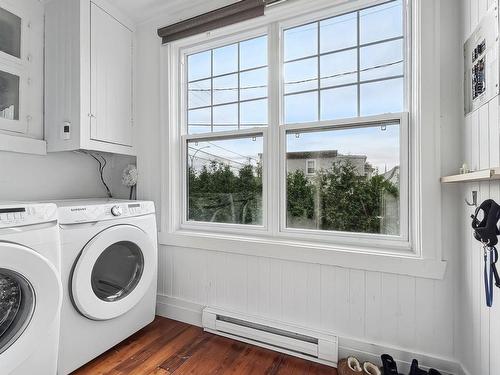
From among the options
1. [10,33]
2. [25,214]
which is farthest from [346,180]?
[10,33]

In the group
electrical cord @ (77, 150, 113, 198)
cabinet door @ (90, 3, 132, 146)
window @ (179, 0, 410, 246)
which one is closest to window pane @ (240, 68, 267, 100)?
window @ (179, 0, 410, 246)

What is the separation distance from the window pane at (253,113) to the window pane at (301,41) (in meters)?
0.35

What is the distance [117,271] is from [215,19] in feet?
5.97

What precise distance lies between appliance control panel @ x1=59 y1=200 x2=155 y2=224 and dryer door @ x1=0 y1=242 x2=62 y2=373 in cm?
26

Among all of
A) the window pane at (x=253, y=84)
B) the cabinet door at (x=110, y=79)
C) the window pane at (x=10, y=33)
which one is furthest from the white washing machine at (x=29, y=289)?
the window pane at (x=253, y=84)

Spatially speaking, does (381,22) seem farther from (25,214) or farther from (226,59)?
(25,214)

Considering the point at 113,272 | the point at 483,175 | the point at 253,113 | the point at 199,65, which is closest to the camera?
the point at 483,175

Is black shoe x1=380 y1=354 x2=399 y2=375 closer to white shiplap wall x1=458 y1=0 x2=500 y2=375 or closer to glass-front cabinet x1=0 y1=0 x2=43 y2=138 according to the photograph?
white shiplap wall x1=458 y1=0 x2=500 y2=375

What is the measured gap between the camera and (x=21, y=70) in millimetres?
1738

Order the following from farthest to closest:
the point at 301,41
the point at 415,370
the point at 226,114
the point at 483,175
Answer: the point at 226,114 → the point at 301,41 → the point at 415,370 → the point at 483,175

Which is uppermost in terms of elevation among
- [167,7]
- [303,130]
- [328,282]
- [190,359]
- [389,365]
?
[167,7]

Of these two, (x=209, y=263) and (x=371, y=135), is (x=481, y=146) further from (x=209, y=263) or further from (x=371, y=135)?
(x=209, y=263)

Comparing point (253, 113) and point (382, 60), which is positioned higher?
point (382, 60)

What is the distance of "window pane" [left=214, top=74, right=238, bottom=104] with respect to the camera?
197cm
